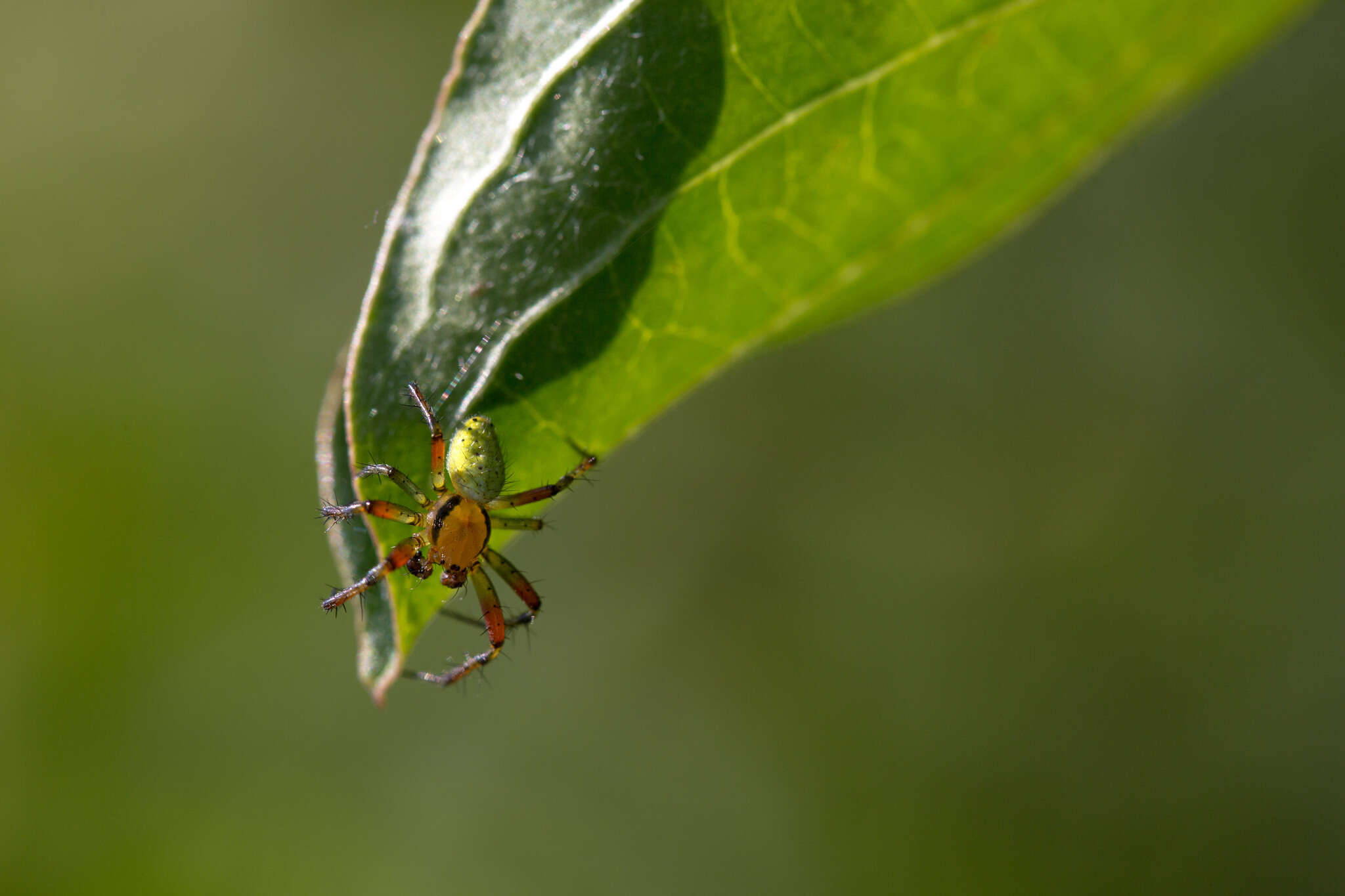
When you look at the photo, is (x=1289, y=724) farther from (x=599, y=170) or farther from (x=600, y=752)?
(x=599, y=170)

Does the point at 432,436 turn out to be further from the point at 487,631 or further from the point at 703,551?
the point at 703,551

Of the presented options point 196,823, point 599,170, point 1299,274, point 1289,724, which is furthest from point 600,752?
point 599,170

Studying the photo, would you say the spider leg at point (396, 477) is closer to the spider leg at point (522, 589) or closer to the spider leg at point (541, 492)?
the spider leg at point (541, 492)

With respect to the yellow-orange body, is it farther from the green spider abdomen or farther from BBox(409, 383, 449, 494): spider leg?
BBox(409, 383, 449, 494): spider leg

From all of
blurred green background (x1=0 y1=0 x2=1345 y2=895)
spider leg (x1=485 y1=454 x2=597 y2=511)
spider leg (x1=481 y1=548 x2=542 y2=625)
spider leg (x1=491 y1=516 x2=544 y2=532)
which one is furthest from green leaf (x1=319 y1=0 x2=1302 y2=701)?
blurred green background (x1=0 y1=0 x2=1345 y2=895)

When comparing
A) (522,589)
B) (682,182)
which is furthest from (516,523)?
(682,182)
